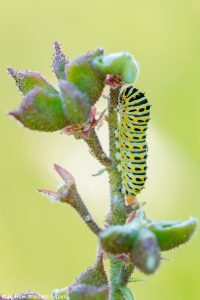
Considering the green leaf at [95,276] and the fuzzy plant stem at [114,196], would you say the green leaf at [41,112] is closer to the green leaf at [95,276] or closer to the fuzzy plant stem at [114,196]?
the fuzzy plant stem at [114,196]

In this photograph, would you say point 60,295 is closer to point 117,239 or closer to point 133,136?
point 117,239

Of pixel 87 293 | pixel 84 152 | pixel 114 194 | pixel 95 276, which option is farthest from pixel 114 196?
pixel 84 152

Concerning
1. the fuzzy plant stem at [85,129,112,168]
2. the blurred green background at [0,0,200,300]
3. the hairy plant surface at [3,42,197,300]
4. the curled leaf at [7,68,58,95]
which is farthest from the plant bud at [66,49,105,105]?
the blurred green background at [0,0,200,300]

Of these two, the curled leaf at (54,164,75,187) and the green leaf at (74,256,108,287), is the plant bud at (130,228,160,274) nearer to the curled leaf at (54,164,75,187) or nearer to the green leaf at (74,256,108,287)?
the green leaf at (74,256,108,287)

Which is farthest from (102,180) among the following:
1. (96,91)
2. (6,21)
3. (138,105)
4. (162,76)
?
(96,91)

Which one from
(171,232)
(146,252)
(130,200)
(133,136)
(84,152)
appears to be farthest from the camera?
(84,152)

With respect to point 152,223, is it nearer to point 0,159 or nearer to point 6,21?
point 0,159
